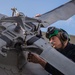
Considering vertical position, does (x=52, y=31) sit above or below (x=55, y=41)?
above

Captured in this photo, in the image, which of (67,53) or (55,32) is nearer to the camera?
(55,32)

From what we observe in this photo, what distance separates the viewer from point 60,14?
165 inches

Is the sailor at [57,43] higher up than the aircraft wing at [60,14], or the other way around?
the aircraft wing at [60,14]

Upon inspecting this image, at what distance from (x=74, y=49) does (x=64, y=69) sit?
149 centimetres

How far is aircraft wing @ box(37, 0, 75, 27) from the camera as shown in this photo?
13.2 ft

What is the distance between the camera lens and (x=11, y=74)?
3.58 m

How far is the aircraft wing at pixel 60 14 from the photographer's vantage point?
4.04 metres

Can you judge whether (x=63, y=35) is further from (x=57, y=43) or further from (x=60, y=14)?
(x=60, y=14)

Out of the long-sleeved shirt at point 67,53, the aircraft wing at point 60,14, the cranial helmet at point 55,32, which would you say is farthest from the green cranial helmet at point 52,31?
the long-sleeved shirt at point 67,53

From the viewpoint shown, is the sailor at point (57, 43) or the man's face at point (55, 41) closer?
the sailor at point (57, 43)

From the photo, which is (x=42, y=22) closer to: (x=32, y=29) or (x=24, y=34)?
(x=32, y=29)

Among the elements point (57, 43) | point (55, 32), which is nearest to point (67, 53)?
point (57, 43)

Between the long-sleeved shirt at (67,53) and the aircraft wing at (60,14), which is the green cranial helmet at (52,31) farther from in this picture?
the long-sleeved shirt at (67,53)

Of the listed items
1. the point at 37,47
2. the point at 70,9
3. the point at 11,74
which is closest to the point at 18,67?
the point at 11,74
